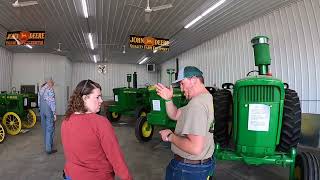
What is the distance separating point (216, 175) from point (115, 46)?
35.0 ft

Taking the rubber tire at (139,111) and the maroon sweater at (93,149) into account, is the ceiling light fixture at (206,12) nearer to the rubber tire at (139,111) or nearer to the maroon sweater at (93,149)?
the rubber tire at (139,111)

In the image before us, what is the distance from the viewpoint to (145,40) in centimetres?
1029

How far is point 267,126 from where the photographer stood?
3510 millimetres

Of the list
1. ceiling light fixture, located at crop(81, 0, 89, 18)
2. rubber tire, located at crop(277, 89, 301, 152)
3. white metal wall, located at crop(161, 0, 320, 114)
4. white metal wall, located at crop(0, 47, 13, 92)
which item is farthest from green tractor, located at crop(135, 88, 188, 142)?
white metal wall, located at crop(0, 47, 13, 92)

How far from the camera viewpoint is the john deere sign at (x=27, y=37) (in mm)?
9188

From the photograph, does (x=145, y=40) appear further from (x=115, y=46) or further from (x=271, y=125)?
(x=271, y=125)

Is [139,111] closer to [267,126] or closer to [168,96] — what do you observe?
[267,126]

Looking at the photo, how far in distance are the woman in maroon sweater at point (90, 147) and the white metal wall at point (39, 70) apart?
48.9 feet

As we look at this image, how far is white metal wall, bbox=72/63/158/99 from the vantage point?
20609 mm

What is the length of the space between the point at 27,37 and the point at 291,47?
7.78m

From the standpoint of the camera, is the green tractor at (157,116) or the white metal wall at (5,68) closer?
the green tractor at (157,116)

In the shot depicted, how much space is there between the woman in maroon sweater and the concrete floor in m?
2.83

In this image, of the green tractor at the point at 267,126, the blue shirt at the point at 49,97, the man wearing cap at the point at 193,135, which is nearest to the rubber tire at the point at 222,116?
the green tractor at the point at 267,126

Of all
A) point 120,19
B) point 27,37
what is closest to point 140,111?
point 120,19
